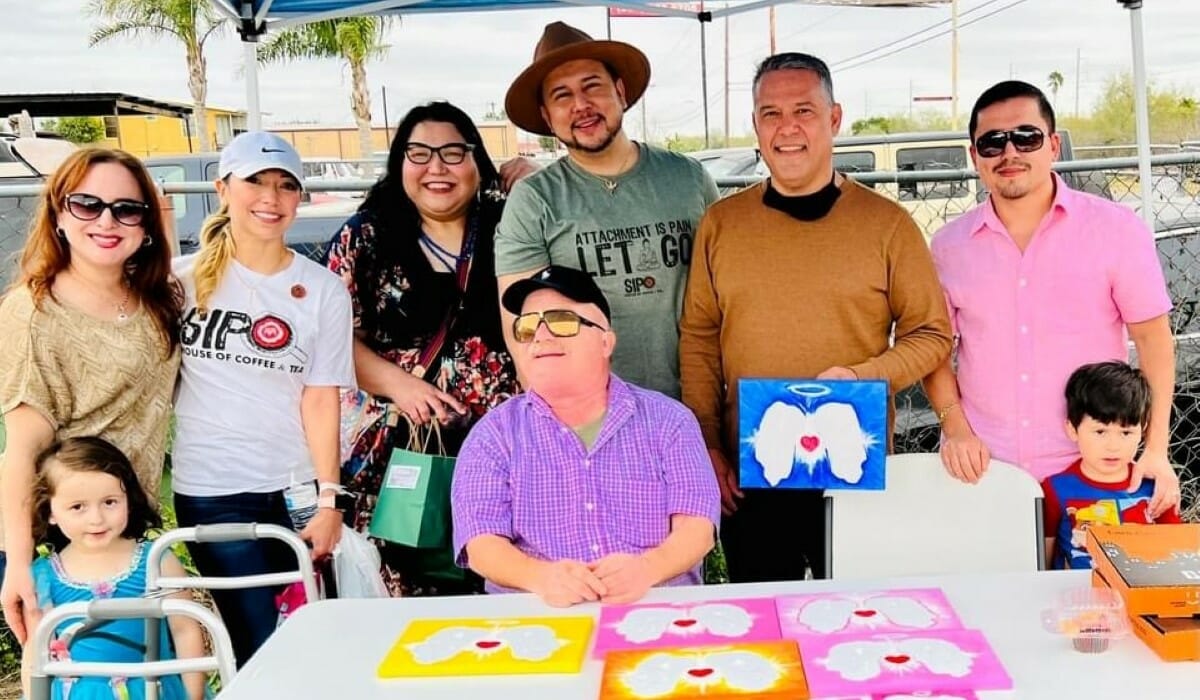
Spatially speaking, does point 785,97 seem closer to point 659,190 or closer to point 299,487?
point 659,190

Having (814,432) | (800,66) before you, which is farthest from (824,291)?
(800,66)

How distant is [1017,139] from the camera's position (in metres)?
2.45

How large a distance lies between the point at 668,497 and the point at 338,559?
3.18ft

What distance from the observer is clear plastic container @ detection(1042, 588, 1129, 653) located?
1.62 m

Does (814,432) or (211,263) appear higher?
(211,263)

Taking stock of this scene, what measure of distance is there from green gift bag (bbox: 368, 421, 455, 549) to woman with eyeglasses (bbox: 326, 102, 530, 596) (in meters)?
0.14

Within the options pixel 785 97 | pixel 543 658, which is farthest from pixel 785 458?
pixel 785 97

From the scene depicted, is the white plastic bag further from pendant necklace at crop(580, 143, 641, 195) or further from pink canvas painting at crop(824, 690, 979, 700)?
pink canvas painting at crop(824, 690, 979, 700)

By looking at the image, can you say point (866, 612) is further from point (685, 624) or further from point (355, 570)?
point (355, 570)

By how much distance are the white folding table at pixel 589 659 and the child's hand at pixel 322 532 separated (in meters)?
0.55

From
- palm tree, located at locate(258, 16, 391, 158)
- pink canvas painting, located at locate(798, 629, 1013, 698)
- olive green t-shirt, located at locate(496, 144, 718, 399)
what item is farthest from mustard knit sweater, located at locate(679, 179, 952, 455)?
palm tree, located at locate(258, 16, 391, 158)

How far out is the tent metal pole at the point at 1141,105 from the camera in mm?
3332

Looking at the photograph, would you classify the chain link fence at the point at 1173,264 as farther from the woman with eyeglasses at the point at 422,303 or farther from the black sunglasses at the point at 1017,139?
the black sunglasses at the point at 1017,139

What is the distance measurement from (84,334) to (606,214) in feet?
4.35
